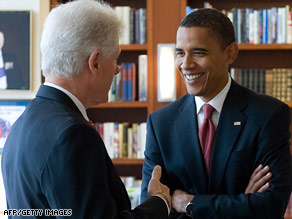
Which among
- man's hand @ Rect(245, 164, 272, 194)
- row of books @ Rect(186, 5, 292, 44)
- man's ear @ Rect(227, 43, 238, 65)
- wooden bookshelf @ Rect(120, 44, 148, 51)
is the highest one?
row of books @ Rect(186, 5, 292, 44)

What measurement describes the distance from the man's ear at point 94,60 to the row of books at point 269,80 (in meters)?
2.75

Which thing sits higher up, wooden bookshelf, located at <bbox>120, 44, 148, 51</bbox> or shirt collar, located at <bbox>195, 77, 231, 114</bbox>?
wooden bookshelf, located at <bbox>120, 44, 148, 51</bbox>

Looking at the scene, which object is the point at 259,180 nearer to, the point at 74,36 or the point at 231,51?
the point at 231,51

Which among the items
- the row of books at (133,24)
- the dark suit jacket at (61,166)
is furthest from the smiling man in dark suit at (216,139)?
the row of books at (133,24)

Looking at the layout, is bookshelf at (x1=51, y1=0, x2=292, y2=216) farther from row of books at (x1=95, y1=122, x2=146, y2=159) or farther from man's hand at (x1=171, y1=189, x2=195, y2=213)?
man's hand at (x1=171, y1=189, x2=195, y2=213)

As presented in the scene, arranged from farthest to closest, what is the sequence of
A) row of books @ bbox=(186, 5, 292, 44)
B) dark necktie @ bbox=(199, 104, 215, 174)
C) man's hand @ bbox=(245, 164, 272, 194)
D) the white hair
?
row of books @ bbox=(186, 5, 292, 44) < dark necktie @ bbox=(199, 104, 215, 174) < man's hand @ bbox=(245, 164, 272, 194) < the white hair

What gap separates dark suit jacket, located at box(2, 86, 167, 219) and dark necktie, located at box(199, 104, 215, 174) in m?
→ 0.72

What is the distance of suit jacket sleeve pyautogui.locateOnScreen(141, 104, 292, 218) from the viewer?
1.84 m

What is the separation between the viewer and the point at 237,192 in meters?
1.90

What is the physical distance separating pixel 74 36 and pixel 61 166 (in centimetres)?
40

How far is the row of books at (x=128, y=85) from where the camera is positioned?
13.2 feet

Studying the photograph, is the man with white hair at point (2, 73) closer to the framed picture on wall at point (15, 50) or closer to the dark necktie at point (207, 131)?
the framed picture on wall at point (15, 50)

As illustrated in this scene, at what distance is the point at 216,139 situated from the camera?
193 cm

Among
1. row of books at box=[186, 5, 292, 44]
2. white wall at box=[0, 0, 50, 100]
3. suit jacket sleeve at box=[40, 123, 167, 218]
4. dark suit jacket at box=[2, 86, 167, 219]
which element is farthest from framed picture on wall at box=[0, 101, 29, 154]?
suit jacket sleeve at box=[40, 123, 167, 218]
